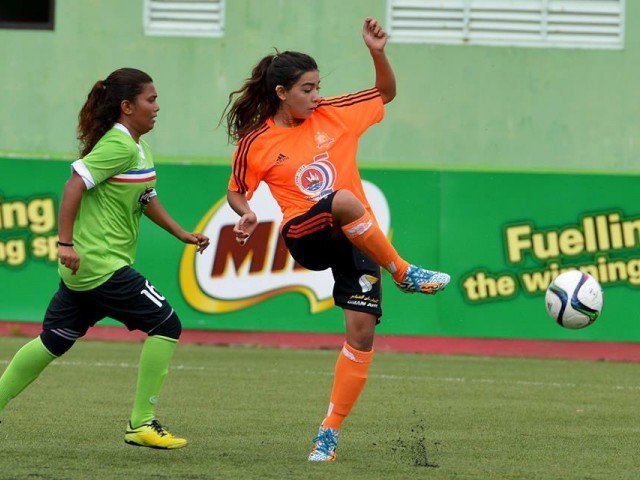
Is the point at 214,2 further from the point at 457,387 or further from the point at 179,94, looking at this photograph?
the point at 457,387

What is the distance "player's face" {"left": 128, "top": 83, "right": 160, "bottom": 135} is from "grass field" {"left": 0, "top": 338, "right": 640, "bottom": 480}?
5.36 ft

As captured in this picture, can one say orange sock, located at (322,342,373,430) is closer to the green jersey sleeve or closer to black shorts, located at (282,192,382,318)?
black shorts, located at (282,192,382,318)

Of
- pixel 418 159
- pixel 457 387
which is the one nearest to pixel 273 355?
pixel 457 387

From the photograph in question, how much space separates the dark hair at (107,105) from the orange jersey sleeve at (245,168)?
58 cm

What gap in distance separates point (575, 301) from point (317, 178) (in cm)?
189

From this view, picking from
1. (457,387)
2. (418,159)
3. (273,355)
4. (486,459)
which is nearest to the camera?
(486,459)

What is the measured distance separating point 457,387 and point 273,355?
2782 mm

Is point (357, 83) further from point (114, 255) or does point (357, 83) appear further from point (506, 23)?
point (114, 255)

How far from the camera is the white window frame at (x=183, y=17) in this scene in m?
17.0

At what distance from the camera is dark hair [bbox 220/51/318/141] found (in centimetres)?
675

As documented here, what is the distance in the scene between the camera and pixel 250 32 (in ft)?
55.3

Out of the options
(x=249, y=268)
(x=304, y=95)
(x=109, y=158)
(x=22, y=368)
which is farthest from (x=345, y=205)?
(x=249, y=268)

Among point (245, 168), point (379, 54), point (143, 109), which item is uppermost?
point (379, 54)

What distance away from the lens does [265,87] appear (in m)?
6.91
